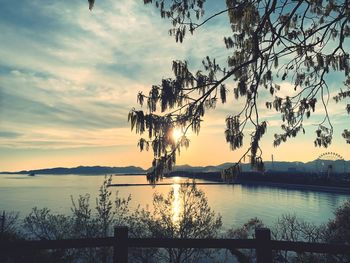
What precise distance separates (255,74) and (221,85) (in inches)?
38.0

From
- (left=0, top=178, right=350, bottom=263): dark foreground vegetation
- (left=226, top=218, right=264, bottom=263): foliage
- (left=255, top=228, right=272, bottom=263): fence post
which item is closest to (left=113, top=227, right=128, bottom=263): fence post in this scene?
(left=255, top=228, right=272, bottom=263): fence post

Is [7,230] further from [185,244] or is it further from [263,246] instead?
[263,246]

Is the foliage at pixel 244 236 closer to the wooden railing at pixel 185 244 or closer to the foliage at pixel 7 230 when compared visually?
the foliage at pixel 7 230

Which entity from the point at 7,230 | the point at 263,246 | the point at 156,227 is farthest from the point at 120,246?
the point at 156,227

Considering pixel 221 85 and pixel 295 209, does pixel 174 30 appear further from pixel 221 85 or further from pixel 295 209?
pixel 295 209

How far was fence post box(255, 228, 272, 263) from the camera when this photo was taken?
231 inches

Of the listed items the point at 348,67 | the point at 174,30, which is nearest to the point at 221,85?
the point at 174,30

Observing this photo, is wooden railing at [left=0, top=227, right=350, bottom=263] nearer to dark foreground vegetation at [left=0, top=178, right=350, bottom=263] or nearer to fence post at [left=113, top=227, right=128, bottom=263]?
fence post at [left=113, top=227, right=128, bottom=263]

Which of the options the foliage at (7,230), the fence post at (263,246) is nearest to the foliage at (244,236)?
the foliage at (7,230)

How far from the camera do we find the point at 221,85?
7996 mm

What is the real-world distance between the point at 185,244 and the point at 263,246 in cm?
122

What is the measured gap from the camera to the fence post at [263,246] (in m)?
5.88

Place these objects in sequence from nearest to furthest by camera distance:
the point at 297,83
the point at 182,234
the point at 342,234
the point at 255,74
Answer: the point at 255,74 < the point at 297,83 < the point at 342,234 < the point at 182,234

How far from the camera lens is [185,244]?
607 centimetres
